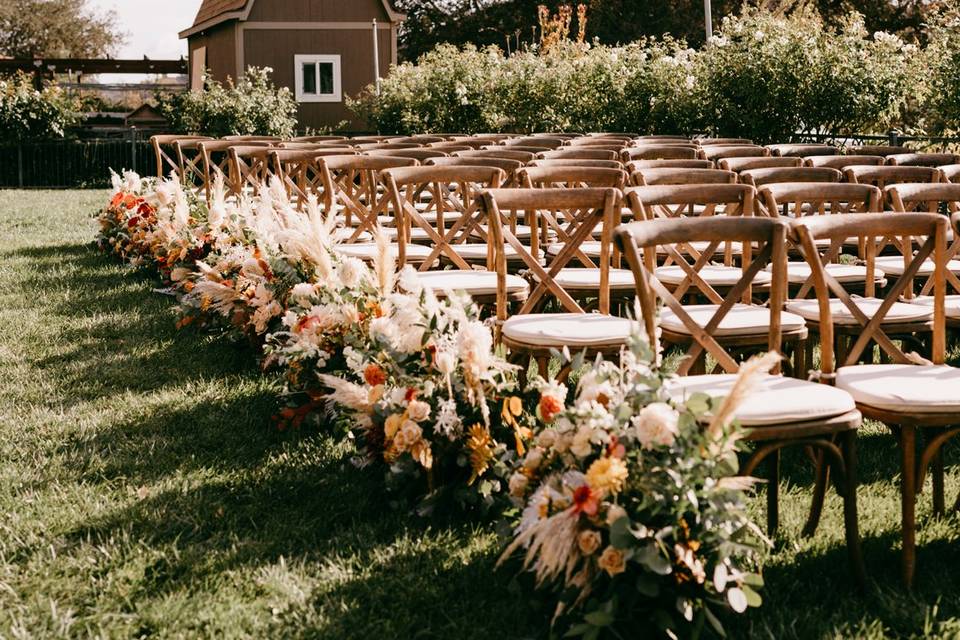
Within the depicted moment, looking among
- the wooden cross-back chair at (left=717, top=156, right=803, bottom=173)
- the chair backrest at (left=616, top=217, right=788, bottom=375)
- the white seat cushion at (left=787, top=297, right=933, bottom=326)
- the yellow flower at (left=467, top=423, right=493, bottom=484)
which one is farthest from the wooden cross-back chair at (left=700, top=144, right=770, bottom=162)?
the yellow flower at (left=467, top=423, right=493, bottom=484)

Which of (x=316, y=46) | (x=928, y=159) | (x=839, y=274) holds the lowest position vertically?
(x=839, y=274)

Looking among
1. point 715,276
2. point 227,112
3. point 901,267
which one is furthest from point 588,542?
point 227,112

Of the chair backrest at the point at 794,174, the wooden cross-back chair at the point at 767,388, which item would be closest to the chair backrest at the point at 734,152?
the chair backrest at the point at 794,174

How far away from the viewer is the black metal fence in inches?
893

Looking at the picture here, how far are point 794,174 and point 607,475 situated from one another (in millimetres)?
3639

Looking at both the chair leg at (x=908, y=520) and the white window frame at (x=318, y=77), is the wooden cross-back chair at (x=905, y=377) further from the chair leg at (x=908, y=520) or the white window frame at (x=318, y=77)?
the white window frame at (x=318, y=77)

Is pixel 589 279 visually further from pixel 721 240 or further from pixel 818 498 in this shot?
pixel 818 498

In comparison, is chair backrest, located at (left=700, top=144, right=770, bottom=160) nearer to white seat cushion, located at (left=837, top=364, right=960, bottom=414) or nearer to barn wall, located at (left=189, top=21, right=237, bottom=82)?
white seat cushion, located at (left=837, top=364, right=960, bottom=414)

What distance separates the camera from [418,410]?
3.87 meters

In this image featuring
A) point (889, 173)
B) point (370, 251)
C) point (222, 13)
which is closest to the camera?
point (889, 173)

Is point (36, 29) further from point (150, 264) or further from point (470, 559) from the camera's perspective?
point (470, 559)

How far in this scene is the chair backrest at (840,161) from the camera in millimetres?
7125

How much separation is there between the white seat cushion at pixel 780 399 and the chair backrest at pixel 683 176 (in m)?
2.07

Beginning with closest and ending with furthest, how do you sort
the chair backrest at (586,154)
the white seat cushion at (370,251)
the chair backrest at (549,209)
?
the chair backrest at (549,209) → the white seat cushion at (370,251) → the chair backrest at (586,154)
